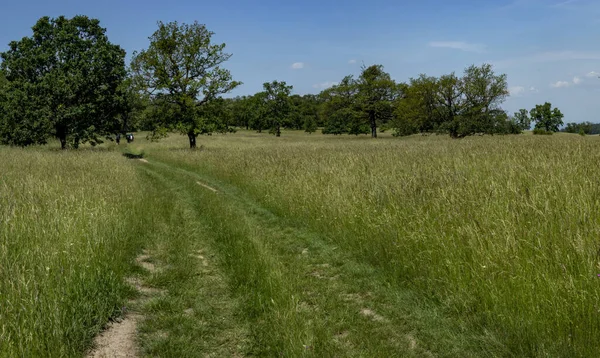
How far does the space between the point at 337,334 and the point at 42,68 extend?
36285mm

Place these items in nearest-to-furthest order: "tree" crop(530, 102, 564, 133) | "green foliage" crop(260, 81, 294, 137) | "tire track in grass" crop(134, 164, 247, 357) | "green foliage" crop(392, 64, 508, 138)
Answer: "tire track in grass" crop(134, 164, 247, 357)
"green foliage" crop(392, 64, 508, 138)
"green foliage" crop(260, 81, 294, 137)
"tree" crop(530, 102, 564, 133)

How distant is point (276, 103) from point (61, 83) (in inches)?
1777

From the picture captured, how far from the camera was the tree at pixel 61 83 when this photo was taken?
2852cm

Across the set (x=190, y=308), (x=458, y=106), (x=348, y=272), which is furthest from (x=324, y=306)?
(x=458, y=106)

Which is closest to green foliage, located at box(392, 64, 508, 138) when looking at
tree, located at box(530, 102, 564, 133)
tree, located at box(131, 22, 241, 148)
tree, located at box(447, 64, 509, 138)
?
tree, located at box(447, 64, 509, 138)

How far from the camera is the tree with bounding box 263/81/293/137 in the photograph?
228 ft

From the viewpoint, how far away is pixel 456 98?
45531 millimetres

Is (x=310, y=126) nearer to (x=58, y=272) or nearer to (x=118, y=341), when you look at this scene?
(x=58, y=272)

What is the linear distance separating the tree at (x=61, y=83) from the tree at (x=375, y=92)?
119ft

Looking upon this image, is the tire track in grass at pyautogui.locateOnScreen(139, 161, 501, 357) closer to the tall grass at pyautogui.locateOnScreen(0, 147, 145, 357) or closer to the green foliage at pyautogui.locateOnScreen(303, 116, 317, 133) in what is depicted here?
the tall grass at pyautogui.locateOnScreen(0, 147, 145, 357)

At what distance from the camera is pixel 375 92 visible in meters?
56.9

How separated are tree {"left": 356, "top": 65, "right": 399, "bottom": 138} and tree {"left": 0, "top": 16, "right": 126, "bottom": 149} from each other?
36.2 metres

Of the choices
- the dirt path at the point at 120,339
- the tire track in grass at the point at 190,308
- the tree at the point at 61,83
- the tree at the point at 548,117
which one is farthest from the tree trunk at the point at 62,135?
the tree at the point at 548,117

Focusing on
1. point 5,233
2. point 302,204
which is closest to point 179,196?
point 302,204
